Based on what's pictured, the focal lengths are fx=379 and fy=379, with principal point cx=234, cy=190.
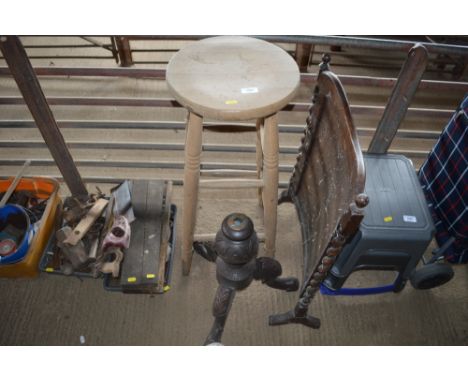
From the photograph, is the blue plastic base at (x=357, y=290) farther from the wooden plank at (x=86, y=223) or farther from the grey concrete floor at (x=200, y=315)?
the wooden plank at (x=86, y=223)

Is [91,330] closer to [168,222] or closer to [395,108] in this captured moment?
[168,222]

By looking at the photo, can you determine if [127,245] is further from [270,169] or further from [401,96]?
[401,96]

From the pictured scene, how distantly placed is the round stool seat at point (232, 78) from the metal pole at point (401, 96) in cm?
69

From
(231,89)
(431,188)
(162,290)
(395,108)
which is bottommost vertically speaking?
(162,290)

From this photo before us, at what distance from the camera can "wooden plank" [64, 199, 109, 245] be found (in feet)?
7.50

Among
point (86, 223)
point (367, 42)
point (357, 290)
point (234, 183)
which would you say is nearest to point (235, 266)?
point (234, 183)

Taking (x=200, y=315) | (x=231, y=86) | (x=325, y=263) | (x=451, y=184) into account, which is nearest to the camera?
(x=231, y=86)

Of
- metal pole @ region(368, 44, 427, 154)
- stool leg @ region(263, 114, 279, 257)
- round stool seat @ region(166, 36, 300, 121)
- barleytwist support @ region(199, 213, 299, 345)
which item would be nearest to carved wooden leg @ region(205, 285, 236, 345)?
barleytwist support @ region(199, 213, 299, 345)

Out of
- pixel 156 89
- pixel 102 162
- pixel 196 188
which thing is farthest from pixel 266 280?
pixel 156 89

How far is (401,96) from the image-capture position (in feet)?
6.84

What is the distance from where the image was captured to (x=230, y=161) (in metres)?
3.18

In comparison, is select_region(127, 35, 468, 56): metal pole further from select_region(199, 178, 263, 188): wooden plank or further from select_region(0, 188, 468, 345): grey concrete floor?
select_region(0, 188, 468, 345): grey concrete floor

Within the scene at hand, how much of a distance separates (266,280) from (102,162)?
4.94 feet

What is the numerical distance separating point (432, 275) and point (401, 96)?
3.58 feet
